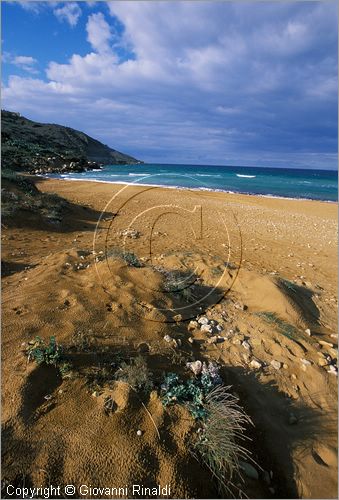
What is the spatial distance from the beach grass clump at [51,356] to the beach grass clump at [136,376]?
604mm

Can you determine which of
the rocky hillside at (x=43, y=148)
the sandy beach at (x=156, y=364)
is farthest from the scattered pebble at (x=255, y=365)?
the rocky hillside at (x=43, y=148)

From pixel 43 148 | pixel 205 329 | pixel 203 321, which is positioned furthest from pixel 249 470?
pixel 43 148

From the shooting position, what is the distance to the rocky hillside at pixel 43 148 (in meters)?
40.2

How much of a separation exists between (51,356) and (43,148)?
56769 mm

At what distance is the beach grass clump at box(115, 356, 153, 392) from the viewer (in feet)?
11.4

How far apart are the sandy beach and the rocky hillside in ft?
91.2

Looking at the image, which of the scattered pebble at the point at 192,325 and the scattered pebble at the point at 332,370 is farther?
the scattered pebble at the point at 192,325

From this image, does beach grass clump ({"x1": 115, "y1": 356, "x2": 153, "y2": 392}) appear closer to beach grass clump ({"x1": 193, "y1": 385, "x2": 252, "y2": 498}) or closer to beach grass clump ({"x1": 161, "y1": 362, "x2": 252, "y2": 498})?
beach grass clump ({"x1": 161, "y1": 362, "x2": 252, "y2": 498})

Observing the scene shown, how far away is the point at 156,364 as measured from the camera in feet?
13.2

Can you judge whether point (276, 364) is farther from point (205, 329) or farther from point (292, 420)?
point (205, 329)

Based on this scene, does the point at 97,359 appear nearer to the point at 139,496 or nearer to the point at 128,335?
the point at 128,335

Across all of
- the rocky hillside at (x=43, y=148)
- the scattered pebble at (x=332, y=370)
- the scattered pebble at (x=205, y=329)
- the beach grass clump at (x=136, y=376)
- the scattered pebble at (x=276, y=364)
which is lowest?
the scattered pebble at (x=332, y=370)

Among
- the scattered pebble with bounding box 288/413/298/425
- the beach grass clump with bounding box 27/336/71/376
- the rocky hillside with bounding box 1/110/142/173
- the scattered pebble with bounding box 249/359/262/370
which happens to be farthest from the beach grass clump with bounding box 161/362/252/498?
the rocky hillside with bounding box 1/110/142/173

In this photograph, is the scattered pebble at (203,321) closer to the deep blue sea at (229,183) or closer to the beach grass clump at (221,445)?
the beach grass clump at (221,445)
